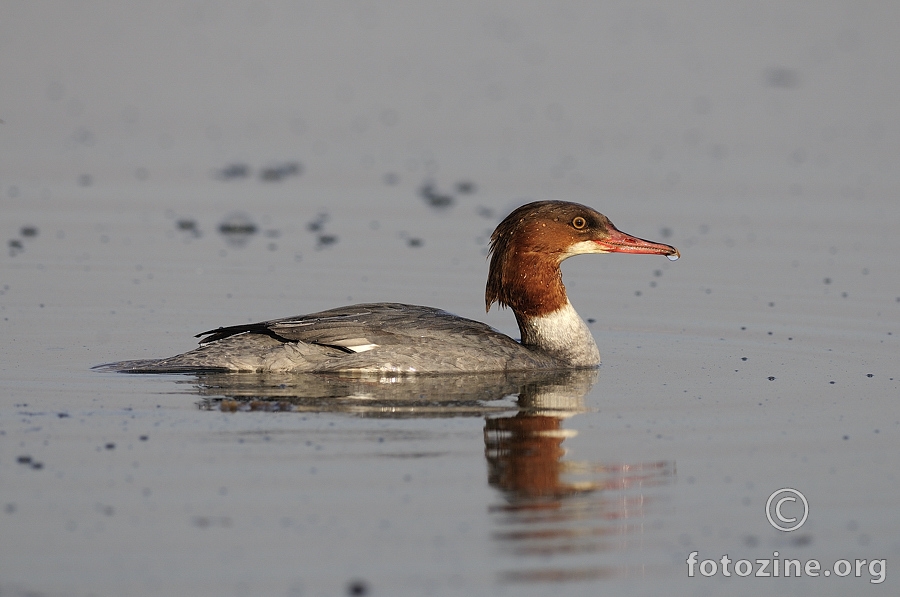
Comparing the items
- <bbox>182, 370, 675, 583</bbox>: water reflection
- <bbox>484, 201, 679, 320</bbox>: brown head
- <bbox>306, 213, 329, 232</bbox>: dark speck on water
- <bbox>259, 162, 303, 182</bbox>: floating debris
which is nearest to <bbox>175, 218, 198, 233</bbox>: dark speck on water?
<bbox>306, 213, 329, 232</bbox>: dark speck on water

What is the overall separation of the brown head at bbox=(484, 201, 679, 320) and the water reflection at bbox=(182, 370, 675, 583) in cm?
69

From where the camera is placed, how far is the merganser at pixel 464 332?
9.73 m

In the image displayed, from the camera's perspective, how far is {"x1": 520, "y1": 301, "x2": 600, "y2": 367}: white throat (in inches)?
408

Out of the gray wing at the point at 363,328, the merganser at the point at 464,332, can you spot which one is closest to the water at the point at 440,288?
the merganser at the point at 464,332

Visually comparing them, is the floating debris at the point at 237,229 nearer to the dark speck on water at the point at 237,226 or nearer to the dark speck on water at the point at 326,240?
the dark speck on water at the point at 237,226

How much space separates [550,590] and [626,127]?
13.7 m

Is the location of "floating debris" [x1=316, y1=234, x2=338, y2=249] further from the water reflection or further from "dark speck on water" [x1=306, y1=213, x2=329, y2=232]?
the water reflection

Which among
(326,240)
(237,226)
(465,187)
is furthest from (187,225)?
(465,187)

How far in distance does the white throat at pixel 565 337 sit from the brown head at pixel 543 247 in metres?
0.07

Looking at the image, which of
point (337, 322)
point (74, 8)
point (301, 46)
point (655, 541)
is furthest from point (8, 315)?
point (74, 8)

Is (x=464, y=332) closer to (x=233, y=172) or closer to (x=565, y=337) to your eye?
(x=565, y=337)

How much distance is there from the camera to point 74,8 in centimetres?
2561

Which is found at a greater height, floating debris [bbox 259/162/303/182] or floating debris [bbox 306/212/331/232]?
floating debris [bbox 259/162/303/182]

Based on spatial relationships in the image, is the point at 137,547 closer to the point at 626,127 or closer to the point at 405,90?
the point at 626,127
